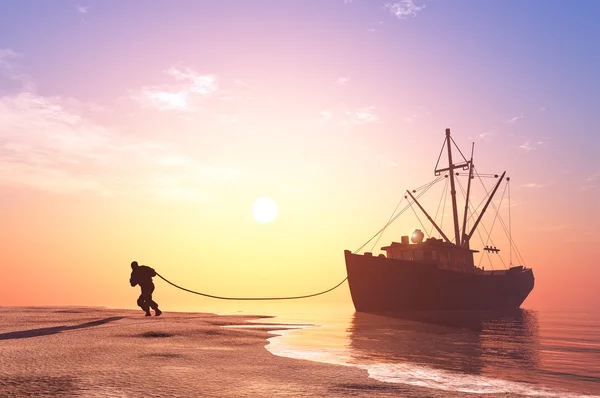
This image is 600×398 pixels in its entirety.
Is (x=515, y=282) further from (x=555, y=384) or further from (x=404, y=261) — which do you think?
(x=555, y=384)

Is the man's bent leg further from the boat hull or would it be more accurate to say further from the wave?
the boat hull

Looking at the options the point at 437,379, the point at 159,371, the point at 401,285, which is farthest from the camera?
the point at 401,285

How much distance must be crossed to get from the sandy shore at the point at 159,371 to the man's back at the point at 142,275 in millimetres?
8211

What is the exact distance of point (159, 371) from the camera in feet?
24.6

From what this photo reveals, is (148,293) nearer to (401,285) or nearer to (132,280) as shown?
(132,280)

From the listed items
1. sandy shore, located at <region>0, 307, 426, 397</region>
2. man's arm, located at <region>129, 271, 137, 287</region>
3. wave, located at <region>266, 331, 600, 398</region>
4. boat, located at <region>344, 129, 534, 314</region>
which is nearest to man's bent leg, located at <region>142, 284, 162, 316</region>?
man's arm, located at <region>129, 271, 137, 287</region>

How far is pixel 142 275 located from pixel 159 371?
13.9 meters

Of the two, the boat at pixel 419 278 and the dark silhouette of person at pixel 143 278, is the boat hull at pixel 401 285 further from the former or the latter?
the dark silhouette of person at pixel 143 278

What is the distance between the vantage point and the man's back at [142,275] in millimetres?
20372

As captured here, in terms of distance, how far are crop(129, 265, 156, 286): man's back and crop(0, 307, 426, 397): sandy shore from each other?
8.21 metres

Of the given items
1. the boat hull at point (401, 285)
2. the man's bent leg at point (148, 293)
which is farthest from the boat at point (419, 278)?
the man's bent leg at point (148, 293)

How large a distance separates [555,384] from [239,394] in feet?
21.1

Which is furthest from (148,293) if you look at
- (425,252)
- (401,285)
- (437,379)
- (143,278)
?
(425,252)

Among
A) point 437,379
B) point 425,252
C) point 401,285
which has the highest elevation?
point 425,252
